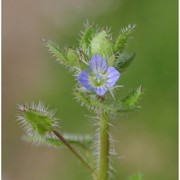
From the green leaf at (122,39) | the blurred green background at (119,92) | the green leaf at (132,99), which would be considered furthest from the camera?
the blurred green background at (119,92)

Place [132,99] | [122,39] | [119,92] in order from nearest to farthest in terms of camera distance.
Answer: [132,99] → [122,39] → [119,92]

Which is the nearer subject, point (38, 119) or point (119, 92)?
point (38, 119)

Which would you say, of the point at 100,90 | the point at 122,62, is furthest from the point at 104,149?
the point at 122,62

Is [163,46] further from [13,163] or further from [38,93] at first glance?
[13,163]

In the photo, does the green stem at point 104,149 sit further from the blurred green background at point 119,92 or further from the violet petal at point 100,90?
the blurred green background at point 119,92

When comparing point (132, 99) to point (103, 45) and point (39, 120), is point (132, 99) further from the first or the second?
point (39, 120)

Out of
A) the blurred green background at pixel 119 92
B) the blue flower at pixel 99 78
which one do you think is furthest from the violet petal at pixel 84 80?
the blurred green background at pixel 119 92
